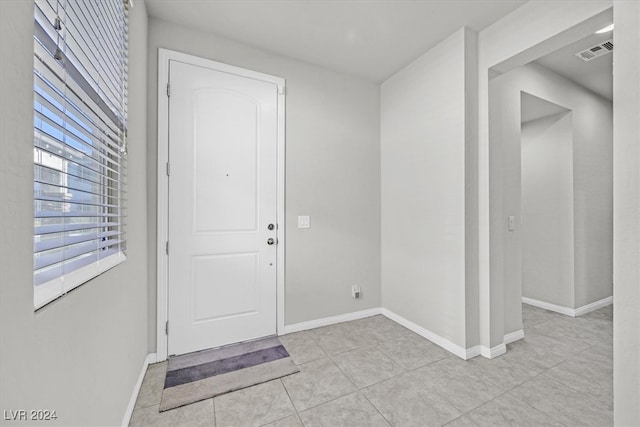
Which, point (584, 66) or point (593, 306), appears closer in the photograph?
point (584, 66)

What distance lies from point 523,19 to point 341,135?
5.53 ft

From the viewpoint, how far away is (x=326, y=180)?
292 centimetres

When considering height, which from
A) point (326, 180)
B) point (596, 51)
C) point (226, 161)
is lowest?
point (326, 180)

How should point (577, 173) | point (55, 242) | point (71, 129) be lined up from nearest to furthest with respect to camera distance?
point (55, 242), point (71, 129), point (577, 173)

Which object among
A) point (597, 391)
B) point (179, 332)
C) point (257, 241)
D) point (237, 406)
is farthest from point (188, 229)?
point (597, 391)

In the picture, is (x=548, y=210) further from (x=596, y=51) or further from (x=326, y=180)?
(x=326, y=180)

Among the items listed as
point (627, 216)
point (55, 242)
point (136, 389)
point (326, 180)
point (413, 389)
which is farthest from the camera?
point (326, 180)

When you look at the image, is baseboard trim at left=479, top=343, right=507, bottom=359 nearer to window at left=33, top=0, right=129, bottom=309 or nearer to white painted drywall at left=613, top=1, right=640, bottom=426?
white painted drywall at left=613, top=1, right=640, bottom=426

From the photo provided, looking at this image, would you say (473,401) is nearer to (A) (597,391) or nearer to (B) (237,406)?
(A) (597,391)

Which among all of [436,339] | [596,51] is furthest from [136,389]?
[596,51]

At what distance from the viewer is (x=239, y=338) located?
2492mm

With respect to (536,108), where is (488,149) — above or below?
below

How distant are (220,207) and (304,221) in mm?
817

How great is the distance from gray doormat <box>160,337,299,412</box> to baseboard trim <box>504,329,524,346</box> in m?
1.92
